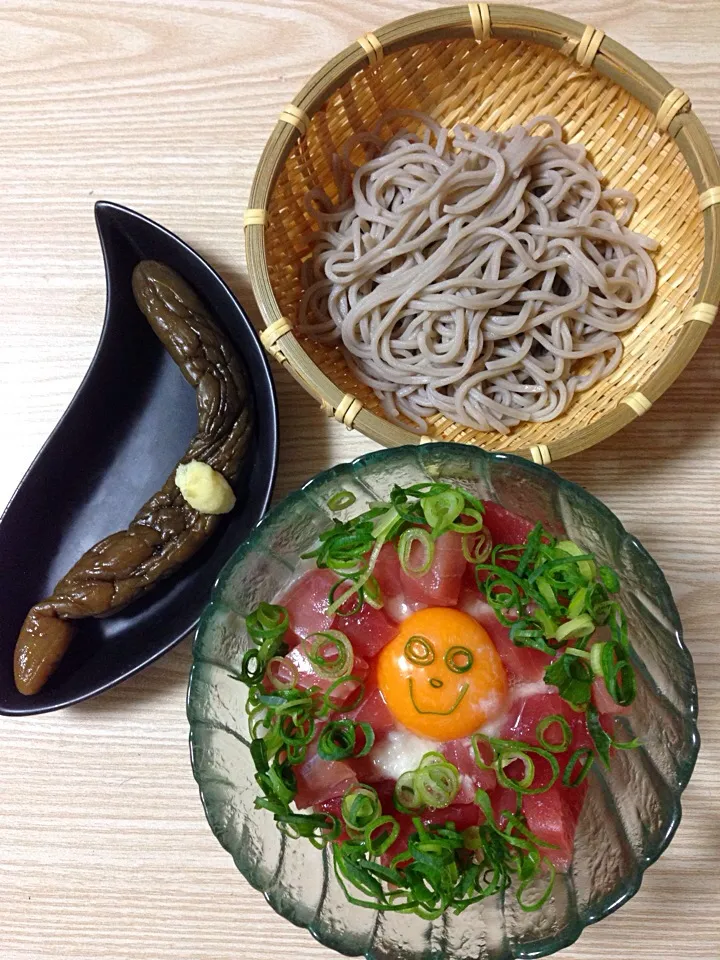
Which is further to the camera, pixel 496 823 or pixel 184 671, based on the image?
pixel 184 671

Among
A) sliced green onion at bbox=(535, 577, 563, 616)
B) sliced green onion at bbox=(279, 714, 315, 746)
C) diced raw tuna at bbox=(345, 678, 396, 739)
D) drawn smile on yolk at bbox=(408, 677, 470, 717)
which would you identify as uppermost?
sliced green onion at bbox=(535, 577, 563, 616)

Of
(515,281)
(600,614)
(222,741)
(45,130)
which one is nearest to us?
(600,614)

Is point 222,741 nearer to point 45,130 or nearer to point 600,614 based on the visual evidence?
point 600,614

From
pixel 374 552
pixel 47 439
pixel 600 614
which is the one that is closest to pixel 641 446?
pixel 600 614

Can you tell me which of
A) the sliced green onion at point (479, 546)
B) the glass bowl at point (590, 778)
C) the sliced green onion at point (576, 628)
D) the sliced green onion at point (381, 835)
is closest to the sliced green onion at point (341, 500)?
the glass bowl at point (590, 778)

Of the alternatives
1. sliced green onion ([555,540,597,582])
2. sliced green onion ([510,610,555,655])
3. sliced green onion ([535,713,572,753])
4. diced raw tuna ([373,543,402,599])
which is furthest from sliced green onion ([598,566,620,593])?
diced raw tuna ([373,543,402,599])

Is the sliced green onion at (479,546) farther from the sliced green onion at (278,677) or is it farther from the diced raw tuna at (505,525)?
the sliced green onion at (278,677)

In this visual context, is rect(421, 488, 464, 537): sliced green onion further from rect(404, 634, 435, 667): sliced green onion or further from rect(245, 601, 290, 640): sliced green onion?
rect(245, 601, 290, 640): sliced green onion
